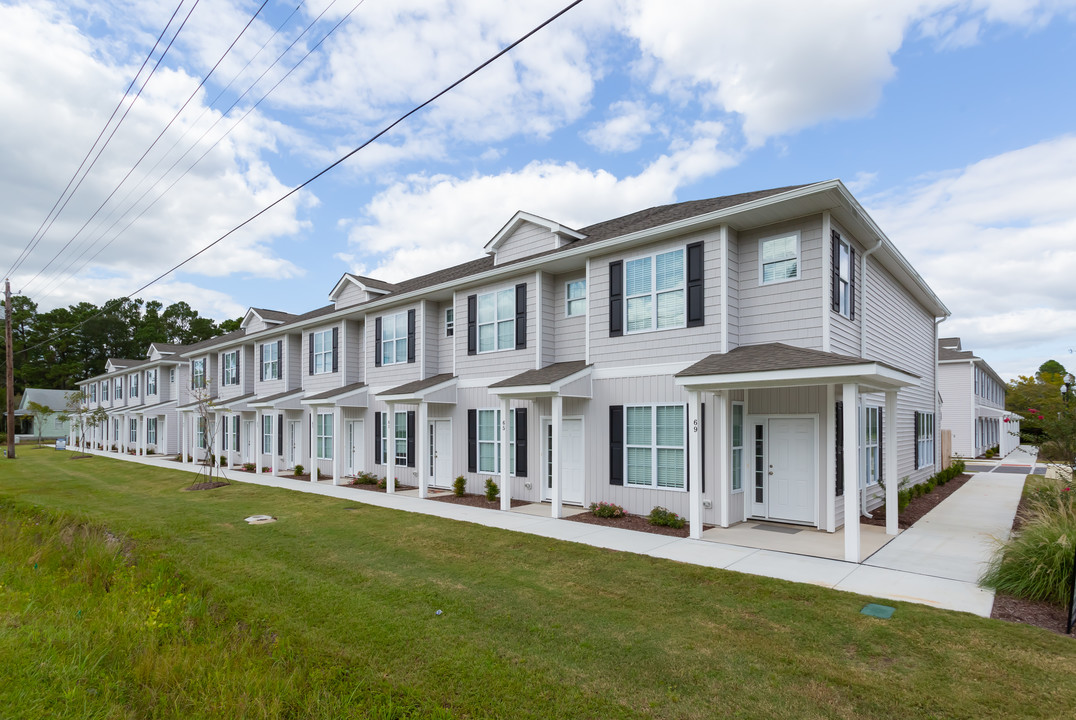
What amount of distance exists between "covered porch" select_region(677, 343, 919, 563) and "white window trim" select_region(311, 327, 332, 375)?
49.8 feet

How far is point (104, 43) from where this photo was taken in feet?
31.1

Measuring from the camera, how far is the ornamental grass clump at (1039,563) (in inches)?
244

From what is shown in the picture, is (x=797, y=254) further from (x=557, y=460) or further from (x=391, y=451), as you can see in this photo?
(x=391, y=451)

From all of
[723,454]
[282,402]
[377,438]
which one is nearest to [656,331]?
[723,454]

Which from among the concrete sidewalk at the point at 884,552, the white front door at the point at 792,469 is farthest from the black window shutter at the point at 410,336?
the white front door at the point at 792,469

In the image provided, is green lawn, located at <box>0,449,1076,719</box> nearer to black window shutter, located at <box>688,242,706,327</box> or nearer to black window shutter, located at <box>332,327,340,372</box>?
black window shutter, located at <box>688,242,706,327</box>

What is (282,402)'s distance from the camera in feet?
67.9

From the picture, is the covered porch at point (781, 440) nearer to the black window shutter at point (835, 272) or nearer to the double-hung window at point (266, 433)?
the black window shutter at point (835, 272)

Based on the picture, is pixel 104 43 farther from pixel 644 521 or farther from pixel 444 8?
pixel 644 521

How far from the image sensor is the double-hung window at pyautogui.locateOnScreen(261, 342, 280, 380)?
2353 cm

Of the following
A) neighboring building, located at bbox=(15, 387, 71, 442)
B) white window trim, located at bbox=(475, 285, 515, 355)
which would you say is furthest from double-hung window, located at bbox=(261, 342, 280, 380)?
neighboring building, located at bbox=(15, 387, 71, 442)

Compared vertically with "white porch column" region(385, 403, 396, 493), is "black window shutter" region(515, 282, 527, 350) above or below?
above

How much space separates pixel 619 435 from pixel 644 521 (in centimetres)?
179

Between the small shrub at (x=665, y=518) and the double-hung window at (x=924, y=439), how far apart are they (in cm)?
978
